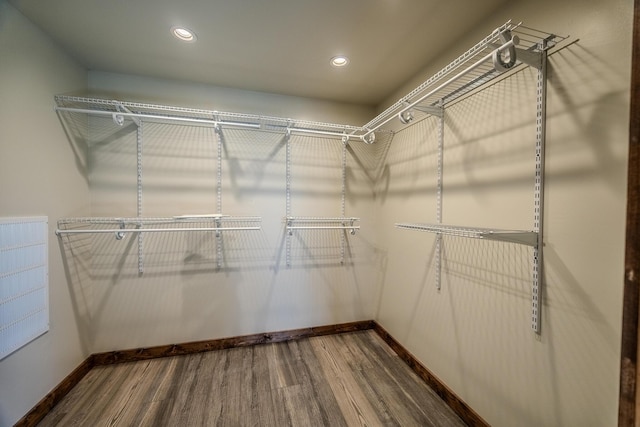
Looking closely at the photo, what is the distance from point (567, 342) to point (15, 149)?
9.80 ft

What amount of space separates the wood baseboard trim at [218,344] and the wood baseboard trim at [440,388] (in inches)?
19.1

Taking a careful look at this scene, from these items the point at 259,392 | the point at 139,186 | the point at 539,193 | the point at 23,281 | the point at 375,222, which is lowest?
the point at 259,392

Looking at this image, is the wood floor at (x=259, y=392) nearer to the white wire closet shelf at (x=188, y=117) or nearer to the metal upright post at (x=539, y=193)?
the metal upright post at (x=539, y=193)

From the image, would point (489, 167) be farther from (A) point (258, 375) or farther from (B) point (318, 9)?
(A) point (258, 375)

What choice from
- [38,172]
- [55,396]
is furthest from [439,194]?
[55,396]

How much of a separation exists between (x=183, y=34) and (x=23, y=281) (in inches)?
70.5

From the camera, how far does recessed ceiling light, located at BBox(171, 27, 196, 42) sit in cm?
145

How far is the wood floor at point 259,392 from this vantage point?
144cm

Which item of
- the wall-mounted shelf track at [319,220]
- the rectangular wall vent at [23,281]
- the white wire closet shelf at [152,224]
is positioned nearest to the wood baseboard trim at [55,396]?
the rectangular wall vent at [23,281]

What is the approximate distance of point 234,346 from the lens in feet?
7.09

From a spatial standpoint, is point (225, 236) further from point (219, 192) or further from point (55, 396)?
point (55, 396)

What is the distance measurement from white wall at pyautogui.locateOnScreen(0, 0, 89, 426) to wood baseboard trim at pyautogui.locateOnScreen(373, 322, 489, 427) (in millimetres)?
2552

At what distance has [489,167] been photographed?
4.35 ft

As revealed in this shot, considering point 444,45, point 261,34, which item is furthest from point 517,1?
point 261,34
